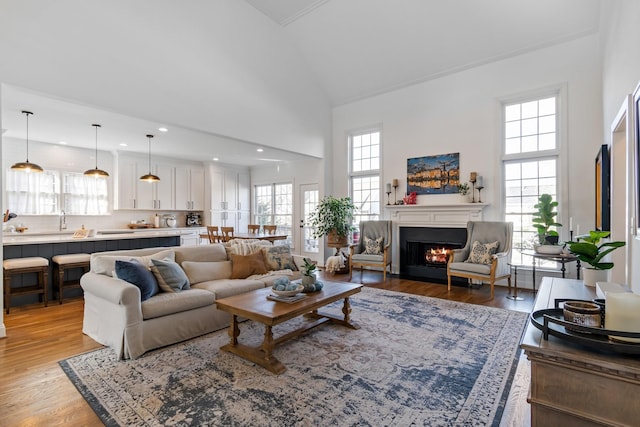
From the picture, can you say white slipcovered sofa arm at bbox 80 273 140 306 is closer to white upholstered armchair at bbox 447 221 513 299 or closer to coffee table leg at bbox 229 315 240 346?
coffee table leg at bbox 229 315 240 346

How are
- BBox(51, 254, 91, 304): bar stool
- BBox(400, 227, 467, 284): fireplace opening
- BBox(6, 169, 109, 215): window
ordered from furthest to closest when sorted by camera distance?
BBox(6, 169, 109, 215): window
BBox(400, 227, 467, 284): fireplace opening
BBox(51, 254, 91, 304): bar stool

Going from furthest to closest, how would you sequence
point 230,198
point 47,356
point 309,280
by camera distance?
1. point 230,198
2. point 309,280
3. point 47,356

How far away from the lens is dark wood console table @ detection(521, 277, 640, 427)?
97 centimetres

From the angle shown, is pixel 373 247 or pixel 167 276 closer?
pixel 167 276

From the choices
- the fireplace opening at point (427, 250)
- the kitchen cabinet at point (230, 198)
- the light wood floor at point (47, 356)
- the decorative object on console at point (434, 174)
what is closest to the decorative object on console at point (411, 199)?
the decorative object on console at point (434, 174)

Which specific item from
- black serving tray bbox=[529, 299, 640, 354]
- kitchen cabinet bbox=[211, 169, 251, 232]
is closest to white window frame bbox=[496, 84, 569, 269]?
black serving tray bbox=[529, 299, 640, 354]

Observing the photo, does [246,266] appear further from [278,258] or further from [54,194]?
[54,194]

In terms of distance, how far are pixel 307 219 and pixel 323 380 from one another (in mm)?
5883

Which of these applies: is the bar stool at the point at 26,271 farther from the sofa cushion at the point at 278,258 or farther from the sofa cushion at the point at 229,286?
the sofa cushion at the point at 278,258

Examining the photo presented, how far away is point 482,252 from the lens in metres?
5.10

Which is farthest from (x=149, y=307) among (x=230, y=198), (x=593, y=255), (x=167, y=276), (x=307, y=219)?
(x=230, y=198)

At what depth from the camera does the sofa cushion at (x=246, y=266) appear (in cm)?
406

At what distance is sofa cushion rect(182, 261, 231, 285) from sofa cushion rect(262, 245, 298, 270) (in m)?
0.52

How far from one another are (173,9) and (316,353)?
4859 mm
